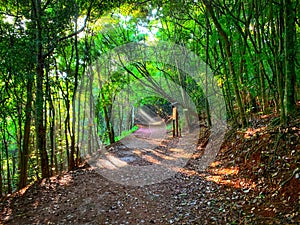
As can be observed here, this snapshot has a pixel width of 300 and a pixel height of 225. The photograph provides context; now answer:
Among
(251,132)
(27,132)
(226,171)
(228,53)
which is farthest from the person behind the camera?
(27,132)

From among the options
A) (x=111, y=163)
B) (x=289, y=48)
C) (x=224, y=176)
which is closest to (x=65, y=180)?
(x=111, y=163)

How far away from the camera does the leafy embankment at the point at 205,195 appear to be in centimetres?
340

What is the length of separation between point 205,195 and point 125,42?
692cm

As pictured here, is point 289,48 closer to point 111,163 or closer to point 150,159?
point 150,159

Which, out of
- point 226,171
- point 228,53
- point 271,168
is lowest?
point 226,171

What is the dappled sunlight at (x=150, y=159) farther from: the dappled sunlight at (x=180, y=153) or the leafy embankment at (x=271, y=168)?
the leafy embankment at (x=271, y=168)

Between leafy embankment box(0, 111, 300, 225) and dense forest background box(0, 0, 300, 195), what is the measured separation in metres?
0.70

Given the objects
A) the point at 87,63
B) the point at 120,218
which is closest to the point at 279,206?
the point at 120,218

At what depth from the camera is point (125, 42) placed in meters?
9.51

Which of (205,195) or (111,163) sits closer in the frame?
(205,195)

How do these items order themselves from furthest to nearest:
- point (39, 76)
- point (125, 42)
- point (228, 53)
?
point (125, 42), point (39, 76), point (228, 53)

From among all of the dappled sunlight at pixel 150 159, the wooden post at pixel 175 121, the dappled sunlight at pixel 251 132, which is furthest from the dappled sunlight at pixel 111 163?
the dappled sunlight at pixel 251 132

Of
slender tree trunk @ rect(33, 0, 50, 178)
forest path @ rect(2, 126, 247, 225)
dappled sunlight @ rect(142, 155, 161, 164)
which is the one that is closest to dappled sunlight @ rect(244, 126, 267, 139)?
forest path @ rect(2, 126, 247, 225)

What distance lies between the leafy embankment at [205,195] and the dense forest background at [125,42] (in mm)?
699
